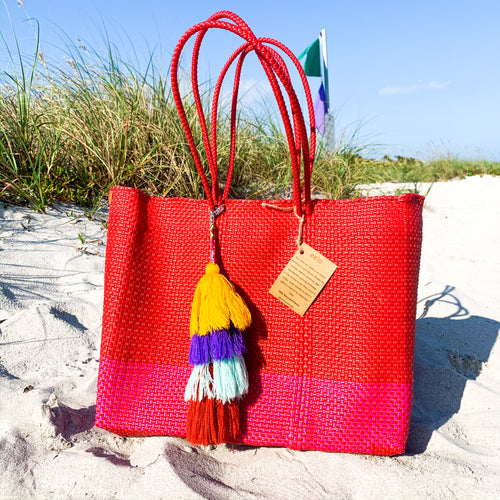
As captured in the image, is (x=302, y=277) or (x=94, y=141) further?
(x=94, y=141)

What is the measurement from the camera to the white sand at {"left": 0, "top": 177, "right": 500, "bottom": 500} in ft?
3.84

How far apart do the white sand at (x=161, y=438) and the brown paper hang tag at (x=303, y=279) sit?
0.46 metres

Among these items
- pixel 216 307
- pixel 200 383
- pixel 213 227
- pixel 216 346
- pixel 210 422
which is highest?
pixel 213 227

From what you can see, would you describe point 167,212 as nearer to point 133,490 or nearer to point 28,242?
point 133,490

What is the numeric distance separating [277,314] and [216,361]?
240 millimetres

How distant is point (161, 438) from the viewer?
4.58 ft

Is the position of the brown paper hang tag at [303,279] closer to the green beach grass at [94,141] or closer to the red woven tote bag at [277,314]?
the red woven tote bag at [277,314]

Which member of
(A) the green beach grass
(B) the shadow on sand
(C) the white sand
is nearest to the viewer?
(C) the white sand

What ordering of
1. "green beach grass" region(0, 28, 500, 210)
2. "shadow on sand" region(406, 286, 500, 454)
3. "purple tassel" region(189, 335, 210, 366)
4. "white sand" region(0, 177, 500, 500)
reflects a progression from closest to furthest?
"white sand" region(0, 177, 500, 500) < "purple tassel" region(189, 335, 210, 366) < "shadow on sand" region(406, 286, 500, 454) < "green beach grass" region(0, 28, 500, 210)

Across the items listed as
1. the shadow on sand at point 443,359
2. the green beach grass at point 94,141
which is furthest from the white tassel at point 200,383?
the green beach grass at point 94,141

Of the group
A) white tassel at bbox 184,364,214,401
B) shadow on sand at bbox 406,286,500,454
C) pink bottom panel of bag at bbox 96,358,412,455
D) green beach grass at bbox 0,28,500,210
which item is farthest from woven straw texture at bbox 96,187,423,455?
green beach grass at bbox 0,28,500,210

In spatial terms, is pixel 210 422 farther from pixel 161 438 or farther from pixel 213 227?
pixel 213 227

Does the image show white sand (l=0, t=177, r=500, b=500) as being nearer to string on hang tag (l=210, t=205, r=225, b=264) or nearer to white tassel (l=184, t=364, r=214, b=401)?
white tassel (l=184, t=364, r=214, b=401)

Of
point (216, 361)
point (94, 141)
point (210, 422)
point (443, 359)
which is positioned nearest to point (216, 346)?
point (216, 361)
